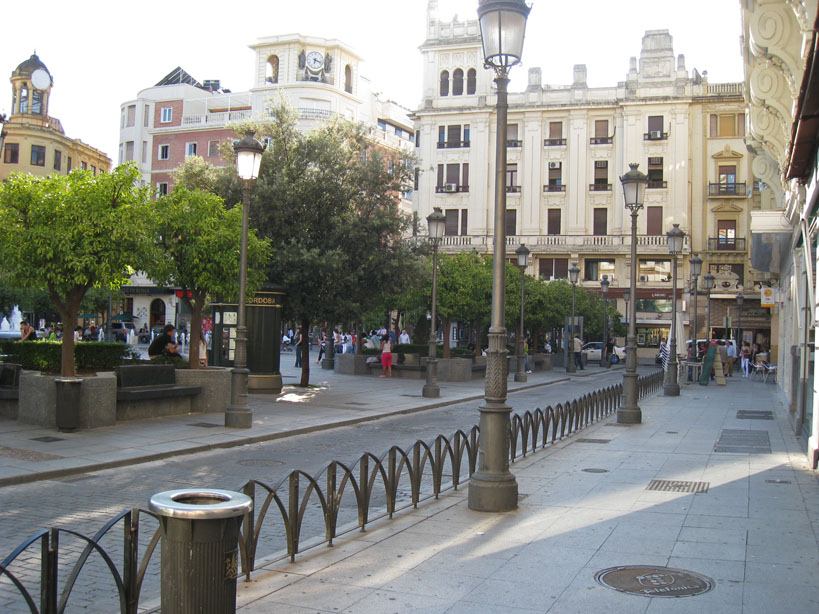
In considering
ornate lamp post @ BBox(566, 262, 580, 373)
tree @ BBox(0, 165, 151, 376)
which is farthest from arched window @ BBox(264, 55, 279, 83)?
tree @ BBox(0, 165, 151, 376)

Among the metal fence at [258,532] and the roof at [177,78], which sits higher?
the roof at [177,78]

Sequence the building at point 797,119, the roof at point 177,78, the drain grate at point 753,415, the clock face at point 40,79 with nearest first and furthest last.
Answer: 1. the building at point 797,119
2. the drain grate at point 753,415
3. the clock face at point 40,79
4. the roof at point 177,78

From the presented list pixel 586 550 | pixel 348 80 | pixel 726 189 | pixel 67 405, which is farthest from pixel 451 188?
pixel 586 550

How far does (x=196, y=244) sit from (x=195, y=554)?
44.1 feet

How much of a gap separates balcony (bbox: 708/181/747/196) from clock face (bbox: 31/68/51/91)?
157 feet

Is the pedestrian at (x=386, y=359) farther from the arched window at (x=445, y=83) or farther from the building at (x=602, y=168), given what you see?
the arched window at (x=445, y=83)

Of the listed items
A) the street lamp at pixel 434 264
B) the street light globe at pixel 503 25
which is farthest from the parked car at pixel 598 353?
the street light globe at pixel 503 25

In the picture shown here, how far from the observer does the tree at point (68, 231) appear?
1331 centimetres

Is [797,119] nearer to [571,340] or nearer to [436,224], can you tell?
[436,224]

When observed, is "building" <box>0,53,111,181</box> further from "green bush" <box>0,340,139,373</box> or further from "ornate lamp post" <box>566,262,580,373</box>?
"green bush" <box>0,340,139,373</box>

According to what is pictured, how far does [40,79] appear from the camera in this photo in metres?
54.9

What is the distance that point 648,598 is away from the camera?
17.8 ft

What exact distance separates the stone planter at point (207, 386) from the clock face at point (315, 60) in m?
46.1

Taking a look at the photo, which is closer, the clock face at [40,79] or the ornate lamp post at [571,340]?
the ornate lamp post at [571,340]
